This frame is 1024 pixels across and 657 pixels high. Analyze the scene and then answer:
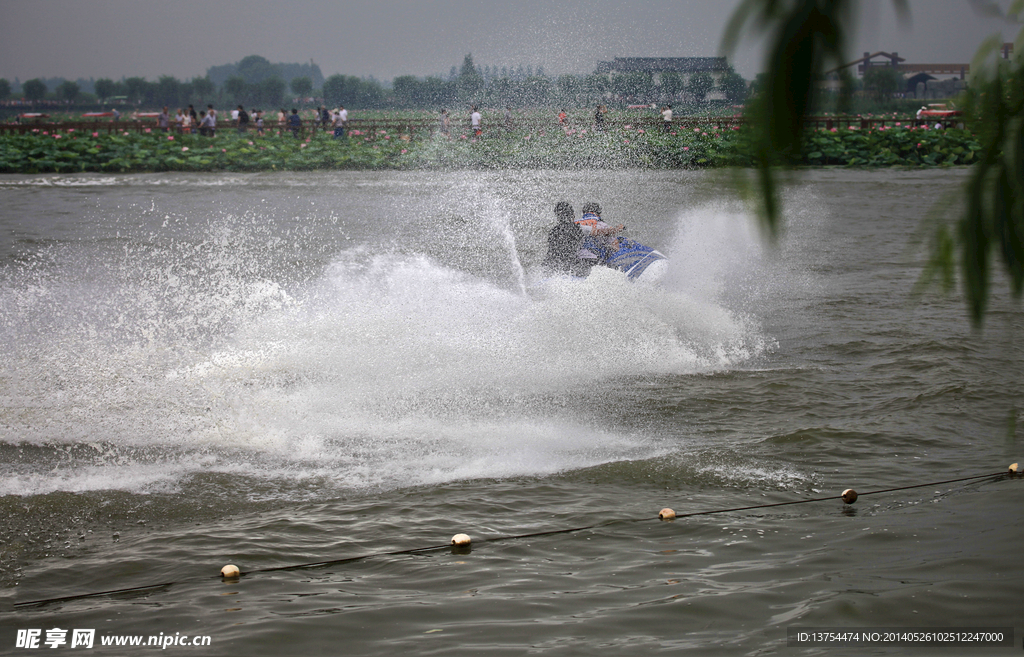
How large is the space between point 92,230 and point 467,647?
17.5 metres

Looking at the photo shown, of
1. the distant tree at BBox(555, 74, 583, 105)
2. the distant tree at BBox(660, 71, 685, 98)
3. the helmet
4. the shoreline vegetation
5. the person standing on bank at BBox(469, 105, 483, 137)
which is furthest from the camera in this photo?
the person standing on bank at BBox(469, 105, 483, 137)

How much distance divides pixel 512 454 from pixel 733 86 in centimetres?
494

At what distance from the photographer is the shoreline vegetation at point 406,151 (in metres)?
28.5

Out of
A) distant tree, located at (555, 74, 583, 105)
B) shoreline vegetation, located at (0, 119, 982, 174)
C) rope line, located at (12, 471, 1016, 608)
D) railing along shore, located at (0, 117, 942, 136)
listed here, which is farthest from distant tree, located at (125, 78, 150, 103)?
rope line, located at (12, 471, 1016, 608)

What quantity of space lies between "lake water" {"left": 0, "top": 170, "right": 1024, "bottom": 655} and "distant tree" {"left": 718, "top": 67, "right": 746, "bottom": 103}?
0.16 m

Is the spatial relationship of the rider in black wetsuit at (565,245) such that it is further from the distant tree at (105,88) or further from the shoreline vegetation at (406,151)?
the distant tree at (105,88)

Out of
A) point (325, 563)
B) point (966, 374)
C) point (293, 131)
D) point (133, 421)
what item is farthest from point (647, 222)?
point (293, 131)

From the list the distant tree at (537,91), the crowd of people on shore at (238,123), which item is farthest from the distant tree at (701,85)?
the crowd of people on shore at (238,123)

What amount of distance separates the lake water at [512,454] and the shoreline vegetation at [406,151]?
15.3 m

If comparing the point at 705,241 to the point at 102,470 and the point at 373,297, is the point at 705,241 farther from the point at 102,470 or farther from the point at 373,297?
the point at 102,470

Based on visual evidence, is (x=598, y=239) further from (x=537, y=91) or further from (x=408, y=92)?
(x=408, y=92)

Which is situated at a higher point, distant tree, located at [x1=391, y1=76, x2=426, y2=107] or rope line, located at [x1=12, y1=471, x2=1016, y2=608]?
distant tree, located at [x1=391, y1=76, x2=426, y2=107]

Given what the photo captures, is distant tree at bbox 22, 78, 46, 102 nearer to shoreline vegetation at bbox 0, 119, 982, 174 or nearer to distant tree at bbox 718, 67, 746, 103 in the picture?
shoreline vegetation at bbox 0, 119, 982, 174

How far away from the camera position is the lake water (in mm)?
3887
